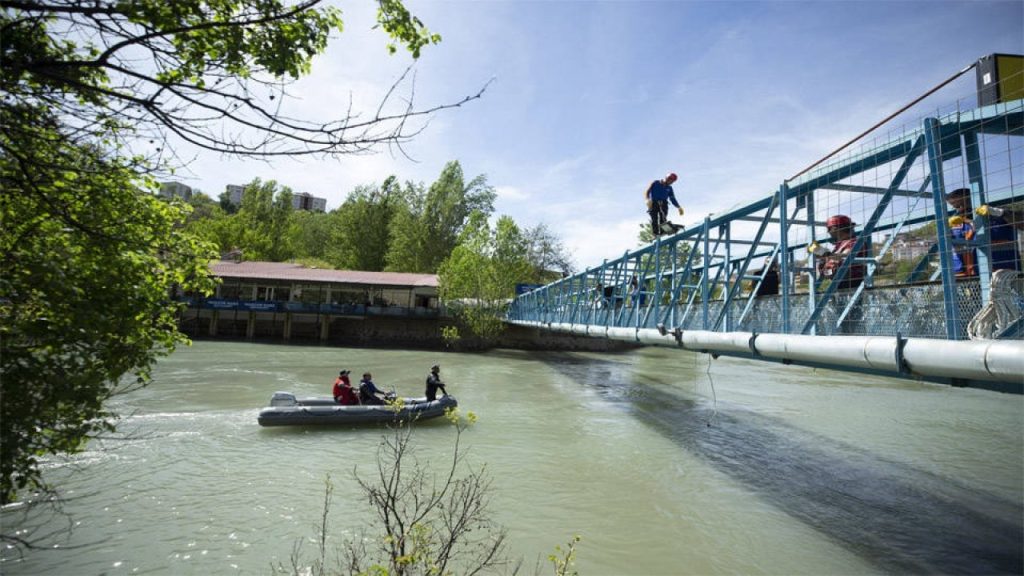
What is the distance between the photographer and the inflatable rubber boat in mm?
10680

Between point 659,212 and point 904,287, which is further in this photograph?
point 659,212

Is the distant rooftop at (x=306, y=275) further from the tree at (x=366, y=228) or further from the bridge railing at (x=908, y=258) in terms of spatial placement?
the bridge railing at (x=908, y=258)

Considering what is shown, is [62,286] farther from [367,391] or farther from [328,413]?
[367,391]

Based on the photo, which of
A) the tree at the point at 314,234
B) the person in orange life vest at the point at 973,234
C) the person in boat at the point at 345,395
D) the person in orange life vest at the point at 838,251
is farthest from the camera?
the tree at the point at 314,234

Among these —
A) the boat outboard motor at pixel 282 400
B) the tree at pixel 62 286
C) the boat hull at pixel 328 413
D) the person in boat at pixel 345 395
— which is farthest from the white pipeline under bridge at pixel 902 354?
the boat outboard motor at pixel 282 400

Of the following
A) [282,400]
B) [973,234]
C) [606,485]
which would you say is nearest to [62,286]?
Result: [973,234]

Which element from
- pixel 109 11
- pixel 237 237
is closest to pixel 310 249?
pixel 237 237

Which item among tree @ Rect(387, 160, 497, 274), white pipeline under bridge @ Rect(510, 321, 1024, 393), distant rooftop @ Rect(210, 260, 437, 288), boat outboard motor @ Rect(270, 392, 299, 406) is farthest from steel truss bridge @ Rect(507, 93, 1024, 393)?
tree @ Rect(387, 160, 497, 274)

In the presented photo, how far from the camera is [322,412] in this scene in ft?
35.8

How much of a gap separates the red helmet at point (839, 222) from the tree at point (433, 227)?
1717 inches

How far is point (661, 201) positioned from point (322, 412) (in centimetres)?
910

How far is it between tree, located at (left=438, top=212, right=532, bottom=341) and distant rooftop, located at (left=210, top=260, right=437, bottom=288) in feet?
12.2

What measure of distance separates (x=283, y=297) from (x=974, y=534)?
4299cm

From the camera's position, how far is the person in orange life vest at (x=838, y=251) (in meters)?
5.74
